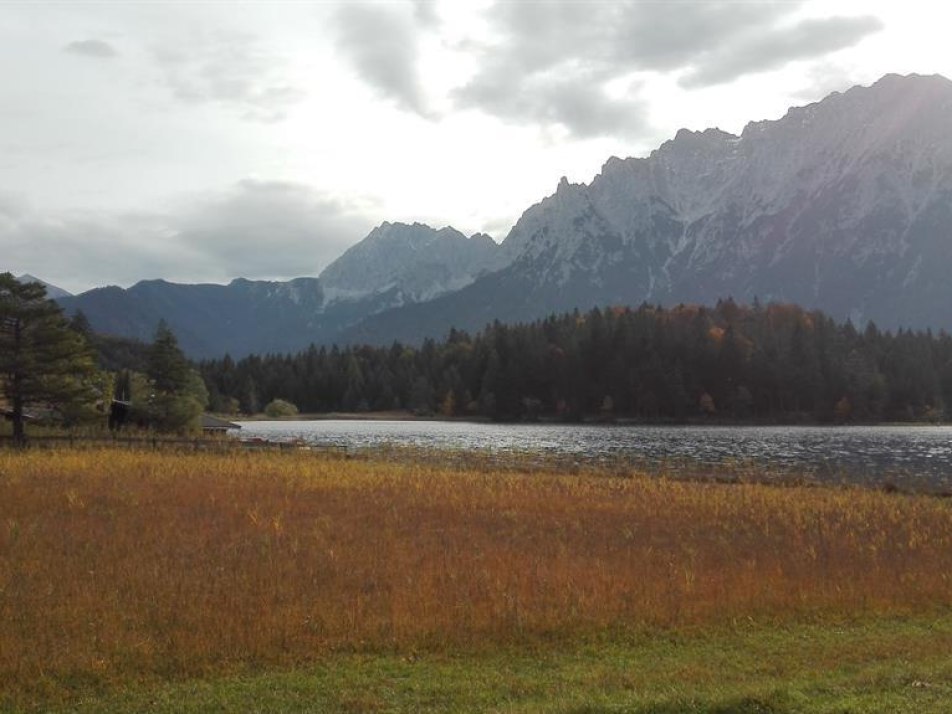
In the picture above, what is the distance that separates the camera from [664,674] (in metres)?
12.7

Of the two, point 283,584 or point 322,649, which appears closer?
point 322,649

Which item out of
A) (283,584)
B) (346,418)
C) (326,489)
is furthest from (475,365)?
(283,584)

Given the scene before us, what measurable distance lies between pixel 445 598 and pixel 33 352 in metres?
44.8

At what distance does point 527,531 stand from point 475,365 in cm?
15413

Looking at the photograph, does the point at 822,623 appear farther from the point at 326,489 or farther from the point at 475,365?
the point at 475,365

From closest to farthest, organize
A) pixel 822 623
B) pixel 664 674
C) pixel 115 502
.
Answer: pixel 664 674, pixel 822 623, pixel 115 502

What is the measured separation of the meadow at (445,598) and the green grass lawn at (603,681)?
56 millimetres

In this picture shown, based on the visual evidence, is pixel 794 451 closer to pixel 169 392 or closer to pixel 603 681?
pixel 169 392

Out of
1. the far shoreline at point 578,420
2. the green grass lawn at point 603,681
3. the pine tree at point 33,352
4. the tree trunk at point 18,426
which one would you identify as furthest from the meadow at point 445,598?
the far shoreline at point 578,420

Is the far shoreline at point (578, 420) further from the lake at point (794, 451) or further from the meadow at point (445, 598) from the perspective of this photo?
the meadow at point (445, 598)

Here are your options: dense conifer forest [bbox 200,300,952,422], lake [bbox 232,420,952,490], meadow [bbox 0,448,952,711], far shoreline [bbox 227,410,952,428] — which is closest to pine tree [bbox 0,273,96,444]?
lake [bbox 232,420,952,490]

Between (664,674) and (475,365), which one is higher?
(475,365)

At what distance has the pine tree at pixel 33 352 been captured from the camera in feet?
171

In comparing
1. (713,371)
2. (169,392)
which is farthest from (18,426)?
(713,371)
